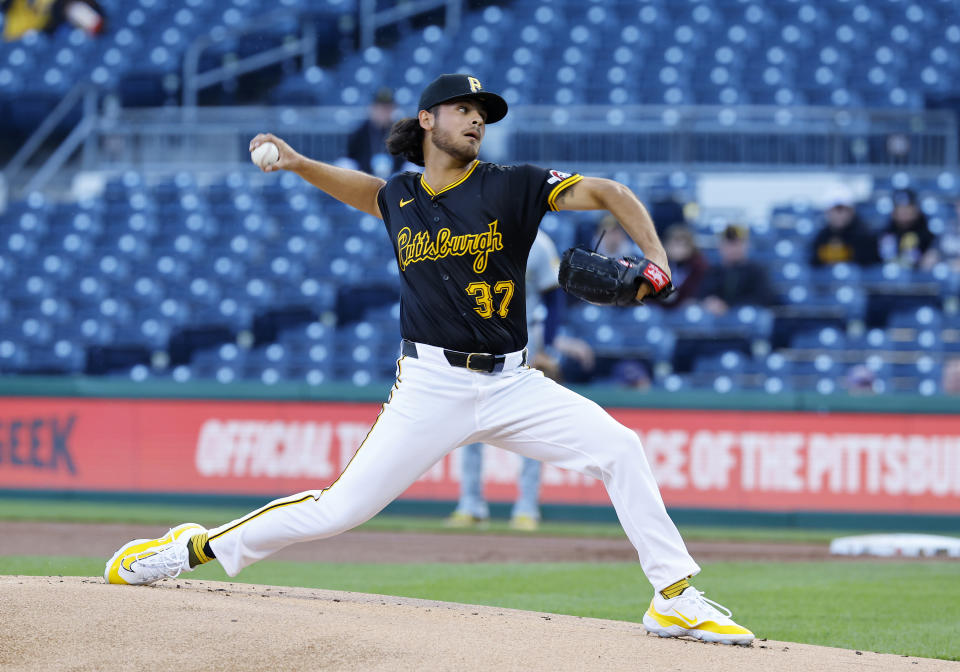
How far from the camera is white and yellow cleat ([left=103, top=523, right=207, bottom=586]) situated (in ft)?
16.8

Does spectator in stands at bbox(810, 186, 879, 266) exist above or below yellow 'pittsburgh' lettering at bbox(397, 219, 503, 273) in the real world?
above

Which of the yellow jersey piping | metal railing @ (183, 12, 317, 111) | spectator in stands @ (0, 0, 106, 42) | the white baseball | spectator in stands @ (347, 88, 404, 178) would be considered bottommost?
the yellow jersey piping

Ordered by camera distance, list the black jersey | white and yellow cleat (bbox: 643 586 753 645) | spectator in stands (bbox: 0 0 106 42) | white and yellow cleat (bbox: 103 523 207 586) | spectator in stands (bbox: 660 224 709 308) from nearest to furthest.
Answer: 1. white and yellow cleat (bbox: 643 586 753 645)
2. the black jersey
3. white and yellow cleat (bbox: 103 523 207 586)
4. spectator in stands (bbox: 660 224 709 308)
5. spectator in stands (bbox: 0 0 106 42)

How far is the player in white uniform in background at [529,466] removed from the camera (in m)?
9.09

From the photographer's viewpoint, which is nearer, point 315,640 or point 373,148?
point 315,640

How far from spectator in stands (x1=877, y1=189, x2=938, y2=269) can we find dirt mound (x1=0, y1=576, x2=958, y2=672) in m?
10.1

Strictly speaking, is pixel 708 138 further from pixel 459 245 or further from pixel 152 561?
pixel 152 561

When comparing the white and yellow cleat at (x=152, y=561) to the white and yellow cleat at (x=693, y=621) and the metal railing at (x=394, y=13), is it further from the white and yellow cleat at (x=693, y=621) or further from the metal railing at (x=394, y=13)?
the metal railing at (x=394, y=13)

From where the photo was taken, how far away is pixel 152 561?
5125mm

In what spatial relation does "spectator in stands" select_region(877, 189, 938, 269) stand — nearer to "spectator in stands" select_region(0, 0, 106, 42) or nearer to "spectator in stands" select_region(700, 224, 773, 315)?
"spectator in stands" select_region(700, 224, 773, 315)

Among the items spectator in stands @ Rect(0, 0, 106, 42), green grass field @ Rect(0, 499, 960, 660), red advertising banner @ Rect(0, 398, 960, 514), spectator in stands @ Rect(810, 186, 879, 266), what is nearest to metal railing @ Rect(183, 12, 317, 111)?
spectator in stands @ Rect(0, 0, 106, 42)

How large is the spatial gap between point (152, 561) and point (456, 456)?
6177mm

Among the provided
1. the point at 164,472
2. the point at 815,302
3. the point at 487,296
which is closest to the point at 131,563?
the point at 487,296

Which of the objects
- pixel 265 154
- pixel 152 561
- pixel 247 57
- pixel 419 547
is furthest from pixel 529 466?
pixel 247 57
